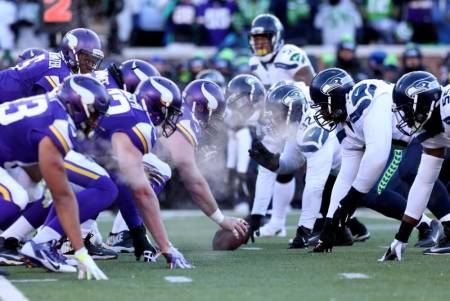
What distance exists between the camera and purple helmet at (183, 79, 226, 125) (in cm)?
950

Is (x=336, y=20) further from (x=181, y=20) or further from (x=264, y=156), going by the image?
(x=264, y=156)

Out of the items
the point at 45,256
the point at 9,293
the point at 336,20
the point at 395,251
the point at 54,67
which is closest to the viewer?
the point at 9,293

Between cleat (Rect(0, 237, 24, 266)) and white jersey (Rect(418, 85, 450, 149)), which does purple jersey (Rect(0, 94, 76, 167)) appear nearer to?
cleat (Rect(0, 237, 24, 266))

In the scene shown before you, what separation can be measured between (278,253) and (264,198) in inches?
62.2

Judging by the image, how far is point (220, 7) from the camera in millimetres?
19703

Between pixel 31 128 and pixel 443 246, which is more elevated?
pixel 31 128

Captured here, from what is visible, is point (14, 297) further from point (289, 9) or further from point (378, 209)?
point (289, 9)

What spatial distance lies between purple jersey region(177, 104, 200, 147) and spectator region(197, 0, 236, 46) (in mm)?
10558

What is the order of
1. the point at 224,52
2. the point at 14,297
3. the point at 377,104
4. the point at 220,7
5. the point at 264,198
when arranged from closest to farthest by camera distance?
the point at 14,297, the point at 377,104, the point at 264,198, the point at 224,52, the point at 220,7

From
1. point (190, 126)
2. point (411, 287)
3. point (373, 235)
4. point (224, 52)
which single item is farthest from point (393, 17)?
point (411, 287)

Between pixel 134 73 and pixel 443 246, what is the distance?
2841 millimetres

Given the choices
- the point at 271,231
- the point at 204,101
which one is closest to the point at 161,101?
the point at 204,101

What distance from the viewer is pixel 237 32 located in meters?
19.6

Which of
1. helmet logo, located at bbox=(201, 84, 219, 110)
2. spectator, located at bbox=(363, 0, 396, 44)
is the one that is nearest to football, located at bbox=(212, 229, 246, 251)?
helmet logo, located at bbox=(201, 84, 219, 110)
